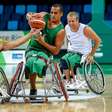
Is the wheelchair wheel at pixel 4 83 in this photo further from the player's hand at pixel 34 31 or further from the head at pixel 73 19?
the head at pixel 73 19

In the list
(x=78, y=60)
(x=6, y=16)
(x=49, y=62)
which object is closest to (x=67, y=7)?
(x=6, y=16)

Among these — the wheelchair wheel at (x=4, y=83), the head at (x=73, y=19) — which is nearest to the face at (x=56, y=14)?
the head at (x=73, y=19)

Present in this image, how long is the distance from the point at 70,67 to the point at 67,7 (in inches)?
197

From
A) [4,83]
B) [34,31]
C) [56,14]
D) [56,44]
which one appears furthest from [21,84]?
[56,14]

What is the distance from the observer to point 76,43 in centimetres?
1061

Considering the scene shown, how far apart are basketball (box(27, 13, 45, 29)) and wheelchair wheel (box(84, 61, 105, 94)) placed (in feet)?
5.03

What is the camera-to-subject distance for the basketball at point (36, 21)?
8964 millimetres

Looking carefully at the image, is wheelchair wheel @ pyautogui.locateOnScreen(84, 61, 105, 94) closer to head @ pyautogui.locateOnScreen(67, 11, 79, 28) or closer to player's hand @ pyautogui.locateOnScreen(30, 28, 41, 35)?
head @ pyautogui.locateOnScreen(67, 11, 79, 28)

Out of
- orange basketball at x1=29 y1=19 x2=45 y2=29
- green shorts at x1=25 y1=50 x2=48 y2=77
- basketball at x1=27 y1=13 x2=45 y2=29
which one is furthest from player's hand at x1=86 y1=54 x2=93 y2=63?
orange basketball at x1=29 y1=19 x2=45 y2=29

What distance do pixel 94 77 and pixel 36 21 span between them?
195 centimetres

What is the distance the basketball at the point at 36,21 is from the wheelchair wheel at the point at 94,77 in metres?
1.53

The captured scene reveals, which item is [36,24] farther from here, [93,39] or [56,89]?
[93,39]

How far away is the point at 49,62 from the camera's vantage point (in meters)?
9.34

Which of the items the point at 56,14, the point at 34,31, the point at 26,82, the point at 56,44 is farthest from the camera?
the point at 56,14
